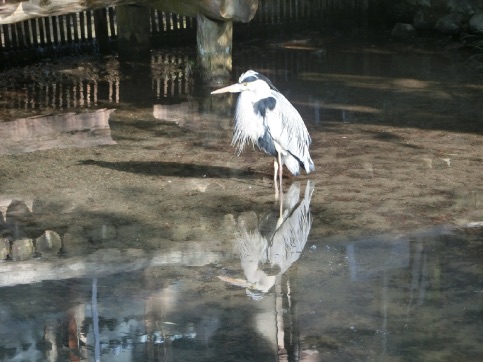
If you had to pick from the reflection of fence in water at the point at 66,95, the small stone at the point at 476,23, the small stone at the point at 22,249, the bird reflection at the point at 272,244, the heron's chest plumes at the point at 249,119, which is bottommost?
the bird reflection at the point at 272,244

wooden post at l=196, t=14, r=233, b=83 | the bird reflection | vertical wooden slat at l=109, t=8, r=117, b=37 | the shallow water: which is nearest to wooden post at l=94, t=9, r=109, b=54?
vertical wooden slat at l=109, t=8, r=117, b=37

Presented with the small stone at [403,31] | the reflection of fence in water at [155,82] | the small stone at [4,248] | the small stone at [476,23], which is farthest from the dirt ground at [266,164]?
the small stone at [403,31]

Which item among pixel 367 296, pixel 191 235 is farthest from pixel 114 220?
pixel 367 296

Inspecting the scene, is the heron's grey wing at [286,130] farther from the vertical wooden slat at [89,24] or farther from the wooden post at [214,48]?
the vertical wooden slat at [89,24]

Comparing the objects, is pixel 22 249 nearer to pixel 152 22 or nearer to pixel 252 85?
pixel 252 85

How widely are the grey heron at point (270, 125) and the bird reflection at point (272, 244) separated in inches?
12.9

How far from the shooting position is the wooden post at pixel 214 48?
10.6m

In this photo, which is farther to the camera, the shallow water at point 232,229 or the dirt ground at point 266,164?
the dirt ground at point 266,164

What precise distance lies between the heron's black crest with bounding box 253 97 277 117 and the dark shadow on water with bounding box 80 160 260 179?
569mm

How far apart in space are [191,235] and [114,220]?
638 mm

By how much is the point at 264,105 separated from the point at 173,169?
3.24ft

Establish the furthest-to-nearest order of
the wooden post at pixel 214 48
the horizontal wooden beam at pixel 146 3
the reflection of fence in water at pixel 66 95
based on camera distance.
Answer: the wooden post at pixel 214 48 < the reflection of fence in water at pixel 66 95 < the horizontal wooden beam at pixel 146 3

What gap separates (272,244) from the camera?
6.39 meters

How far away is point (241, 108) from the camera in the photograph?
7.58 meters
